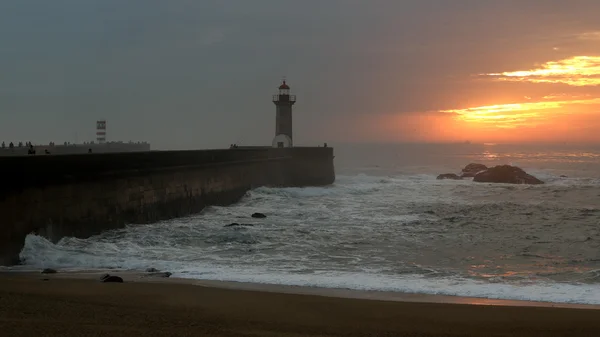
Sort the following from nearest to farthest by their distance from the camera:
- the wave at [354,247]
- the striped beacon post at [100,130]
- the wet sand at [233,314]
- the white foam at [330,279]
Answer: the wet sand at [233,314], the white foam at [330,279], the wave at [354,247], the striped beacon post at [100,130]

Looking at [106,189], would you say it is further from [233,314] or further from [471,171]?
[471,171]

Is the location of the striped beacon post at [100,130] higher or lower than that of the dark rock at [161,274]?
higher

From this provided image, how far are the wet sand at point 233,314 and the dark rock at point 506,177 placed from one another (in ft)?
105

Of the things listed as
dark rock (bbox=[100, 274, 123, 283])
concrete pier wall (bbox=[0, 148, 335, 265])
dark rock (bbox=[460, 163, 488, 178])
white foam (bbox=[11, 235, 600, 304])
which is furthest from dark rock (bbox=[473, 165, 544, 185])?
dark rock (bbox=[100, 274, 123, 283])

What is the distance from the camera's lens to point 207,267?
9555 millimetres

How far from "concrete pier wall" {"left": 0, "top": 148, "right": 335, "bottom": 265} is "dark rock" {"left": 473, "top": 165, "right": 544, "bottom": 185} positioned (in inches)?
745

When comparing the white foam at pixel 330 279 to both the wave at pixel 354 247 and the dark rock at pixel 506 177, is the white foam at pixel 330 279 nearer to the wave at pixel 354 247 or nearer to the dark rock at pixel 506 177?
the wave at pixel 354 247

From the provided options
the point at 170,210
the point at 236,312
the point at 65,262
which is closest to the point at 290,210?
the point at 170,210

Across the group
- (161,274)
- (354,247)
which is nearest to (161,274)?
(161,274)

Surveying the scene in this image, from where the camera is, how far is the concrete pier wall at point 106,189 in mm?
10258

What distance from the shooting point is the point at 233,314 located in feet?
19.9

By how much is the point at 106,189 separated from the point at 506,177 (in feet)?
96.6

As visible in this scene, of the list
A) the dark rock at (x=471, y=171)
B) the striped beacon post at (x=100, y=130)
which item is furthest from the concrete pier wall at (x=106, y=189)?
the striped beacon post at (x=100, y=130)

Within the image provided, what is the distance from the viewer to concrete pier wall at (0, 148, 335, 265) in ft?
33.7
